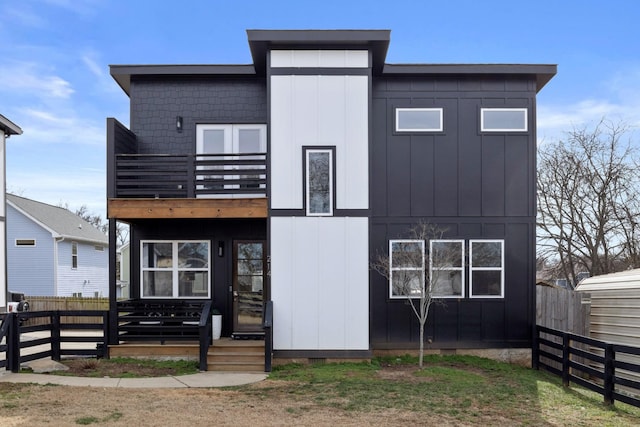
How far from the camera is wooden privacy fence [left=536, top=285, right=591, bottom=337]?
1078 centimetres

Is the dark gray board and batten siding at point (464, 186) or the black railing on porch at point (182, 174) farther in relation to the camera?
the dark gray board and batten siding at point (464, 186)

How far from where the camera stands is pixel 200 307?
1038 cm

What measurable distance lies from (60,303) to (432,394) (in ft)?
49.8

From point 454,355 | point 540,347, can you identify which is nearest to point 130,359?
point 454,355

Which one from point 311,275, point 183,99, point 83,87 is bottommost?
point 311,275

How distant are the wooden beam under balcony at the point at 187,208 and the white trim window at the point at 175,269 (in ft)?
4.65

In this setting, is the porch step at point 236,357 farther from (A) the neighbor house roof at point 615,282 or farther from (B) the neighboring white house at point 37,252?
(B) the neighboring white house at point 37,252

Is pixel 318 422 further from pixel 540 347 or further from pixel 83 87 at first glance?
pixel 83 87

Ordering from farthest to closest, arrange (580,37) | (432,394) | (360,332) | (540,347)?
(580,37) → (540,347) → (360,332) → (432,394)

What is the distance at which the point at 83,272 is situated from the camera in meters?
24.6

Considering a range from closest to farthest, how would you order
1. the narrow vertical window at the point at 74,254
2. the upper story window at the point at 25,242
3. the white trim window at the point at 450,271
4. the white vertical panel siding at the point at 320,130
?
the white vertical panel siding at the point at 320,130 → the white trim window at the point at 450,271 → the upper story window at the point at 25,242 → the narrow vertical window at the point at 74,254

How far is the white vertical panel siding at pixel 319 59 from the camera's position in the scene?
395 inches

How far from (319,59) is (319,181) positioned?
94.0 inches

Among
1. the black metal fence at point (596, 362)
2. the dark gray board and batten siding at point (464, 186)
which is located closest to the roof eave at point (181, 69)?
the dark gray board and batten siding at point (464, 186)
